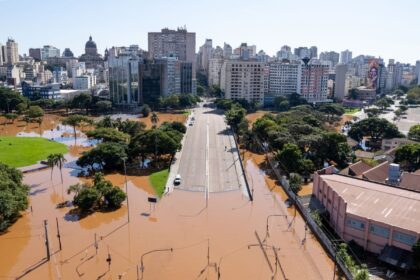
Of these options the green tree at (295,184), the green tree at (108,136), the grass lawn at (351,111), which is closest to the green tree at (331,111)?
the grass lawn at (351,111)

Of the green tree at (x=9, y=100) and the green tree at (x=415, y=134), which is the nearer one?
the green tree at (x=415, y=134)

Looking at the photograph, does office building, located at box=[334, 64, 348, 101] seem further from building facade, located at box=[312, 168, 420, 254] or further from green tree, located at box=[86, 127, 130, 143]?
building facade, located at box=[312, 168, 420, 254]

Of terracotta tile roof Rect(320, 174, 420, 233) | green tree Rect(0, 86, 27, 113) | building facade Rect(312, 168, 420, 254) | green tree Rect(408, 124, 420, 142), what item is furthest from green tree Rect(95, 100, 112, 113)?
building facade Rect(312, 168, 420, 254)

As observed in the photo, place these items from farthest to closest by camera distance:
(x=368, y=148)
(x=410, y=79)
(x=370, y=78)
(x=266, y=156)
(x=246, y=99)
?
(x=410, y=79), (x=370, y=78), (x=246, y=99), (x=368, y=148), (x=266, y=156)

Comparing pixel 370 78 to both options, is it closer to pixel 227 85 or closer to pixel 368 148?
pixel 227 85

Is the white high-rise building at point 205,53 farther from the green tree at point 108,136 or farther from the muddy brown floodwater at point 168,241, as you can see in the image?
the muddy brown floodwater at point 168,241

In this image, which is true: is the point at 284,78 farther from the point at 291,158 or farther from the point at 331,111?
the point at 291,158

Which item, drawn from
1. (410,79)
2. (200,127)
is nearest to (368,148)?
(200,127)
